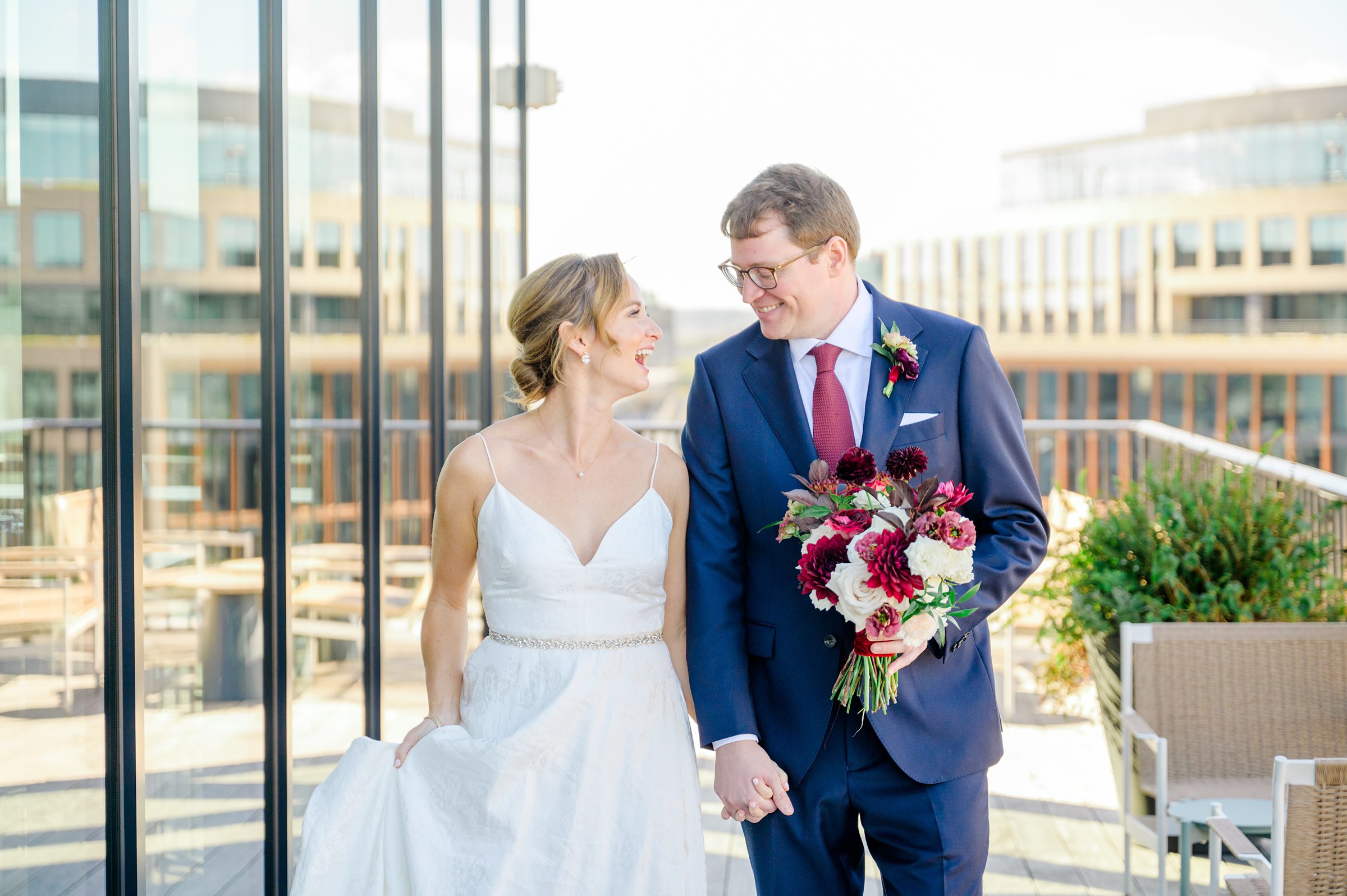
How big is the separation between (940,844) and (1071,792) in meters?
2.85

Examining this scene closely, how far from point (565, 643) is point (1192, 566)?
2580 mm

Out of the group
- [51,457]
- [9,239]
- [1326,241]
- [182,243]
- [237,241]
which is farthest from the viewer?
[1326,241]

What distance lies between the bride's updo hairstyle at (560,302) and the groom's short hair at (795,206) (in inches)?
9.8

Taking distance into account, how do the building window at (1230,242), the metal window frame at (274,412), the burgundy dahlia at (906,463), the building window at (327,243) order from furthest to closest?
the building window at (1230,242) → the building window at (327,243) → the metal window frame at (274,412) → the burgundy dahlia at (906,463)

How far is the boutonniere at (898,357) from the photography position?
184 centimetres

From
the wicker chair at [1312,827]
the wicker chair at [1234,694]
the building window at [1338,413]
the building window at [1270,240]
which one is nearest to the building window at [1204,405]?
the building window at [1338,413]

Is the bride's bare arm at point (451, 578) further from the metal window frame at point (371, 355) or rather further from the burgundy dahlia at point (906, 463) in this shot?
the metal window frame at point (371, 355)

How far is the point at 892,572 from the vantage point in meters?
1.56

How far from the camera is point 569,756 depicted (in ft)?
6.47

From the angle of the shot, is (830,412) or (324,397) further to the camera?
(324,397)

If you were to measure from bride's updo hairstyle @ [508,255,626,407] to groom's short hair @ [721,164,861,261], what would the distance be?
248 mm

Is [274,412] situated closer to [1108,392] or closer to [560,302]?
[560,302]

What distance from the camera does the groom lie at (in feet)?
6.02

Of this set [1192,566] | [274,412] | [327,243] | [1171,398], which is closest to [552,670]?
[274,412]
